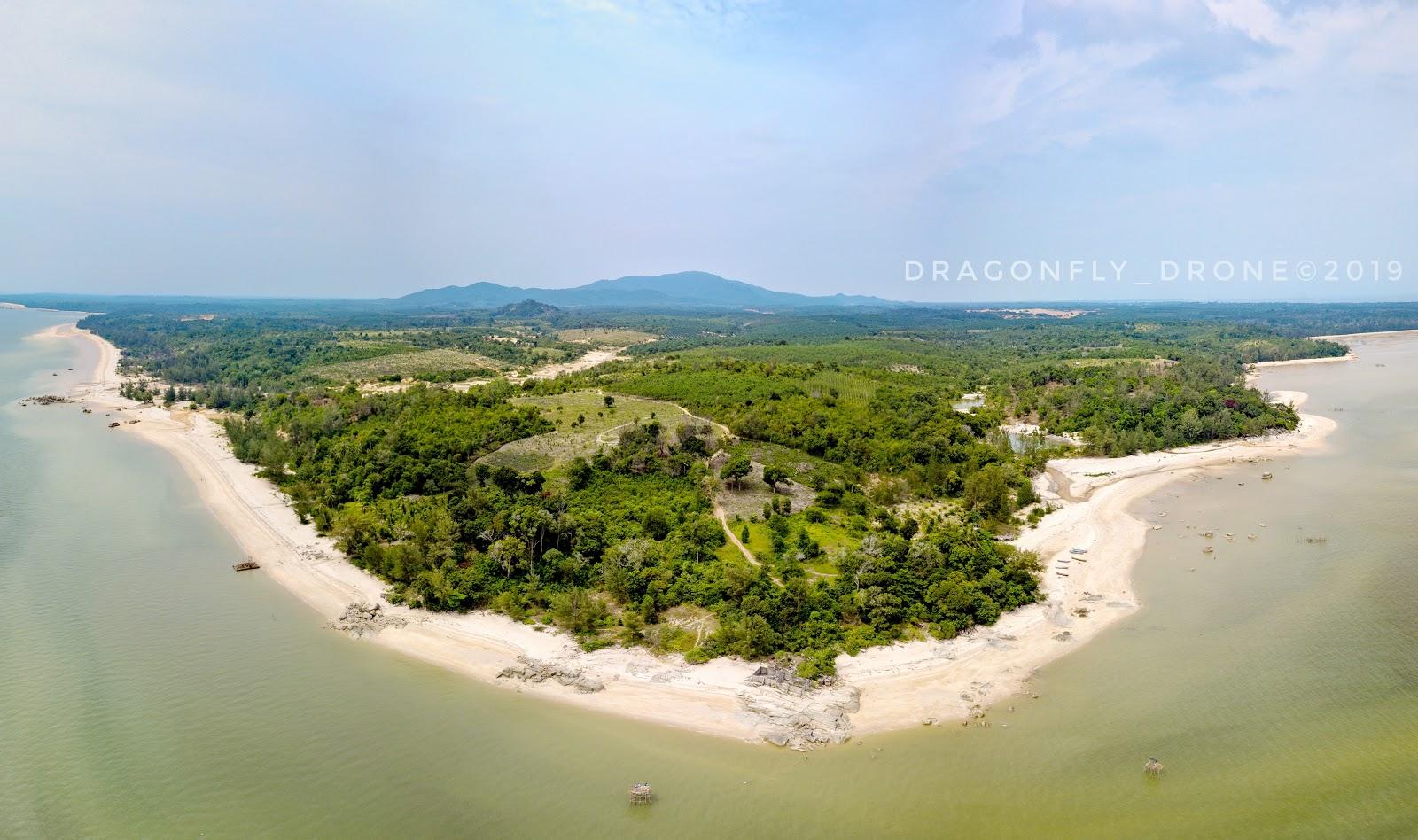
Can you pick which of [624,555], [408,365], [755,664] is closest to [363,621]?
[624,555]

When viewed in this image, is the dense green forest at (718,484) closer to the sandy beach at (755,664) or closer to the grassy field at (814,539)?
the grassy field at (814,539)

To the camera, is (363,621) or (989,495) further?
(989,495)

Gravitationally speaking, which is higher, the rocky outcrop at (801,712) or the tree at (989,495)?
the tree at (989,495)

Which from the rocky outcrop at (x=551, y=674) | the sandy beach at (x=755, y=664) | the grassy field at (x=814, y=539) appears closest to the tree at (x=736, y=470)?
the grassy field at (x=814, y=539)

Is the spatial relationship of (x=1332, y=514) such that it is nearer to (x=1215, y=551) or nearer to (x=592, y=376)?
(x=1215, y=551)

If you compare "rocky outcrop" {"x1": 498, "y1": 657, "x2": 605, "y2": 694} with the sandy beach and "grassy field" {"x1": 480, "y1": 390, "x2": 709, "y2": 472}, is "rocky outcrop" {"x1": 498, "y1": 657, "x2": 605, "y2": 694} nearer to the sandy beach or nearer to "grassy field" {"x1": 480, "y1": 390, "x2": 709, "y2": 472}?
the sandy beach

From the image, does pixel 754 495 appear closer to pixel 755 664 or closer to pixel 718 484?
pixel 718 484

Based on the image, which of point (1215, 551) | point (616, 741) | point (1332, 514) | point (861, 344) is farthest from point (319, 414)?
point (861, 344)
